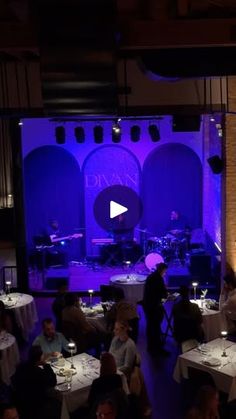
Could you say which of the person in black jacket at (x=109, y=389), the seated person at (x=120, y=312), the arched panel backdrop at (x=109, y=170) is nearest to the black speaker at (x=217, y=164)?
the seated person at (x=120, y=312)

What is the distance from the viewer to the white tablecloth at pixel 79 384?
540cm

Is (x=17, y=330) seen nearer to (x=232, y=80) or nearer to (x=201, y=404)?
(x=201, y=404)

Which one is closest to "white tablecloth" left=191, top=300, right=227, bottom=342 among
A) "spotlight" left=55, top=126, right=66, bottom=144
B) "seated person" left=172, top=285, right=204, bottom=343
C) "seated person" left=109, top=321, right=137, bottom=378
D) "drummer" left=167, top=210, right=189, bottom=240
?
"seated person" left=172, top=285, right=204, bottom=343

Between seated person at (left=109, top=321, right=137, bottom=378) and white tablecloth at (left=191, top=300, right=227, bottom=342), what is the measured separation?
2416mm

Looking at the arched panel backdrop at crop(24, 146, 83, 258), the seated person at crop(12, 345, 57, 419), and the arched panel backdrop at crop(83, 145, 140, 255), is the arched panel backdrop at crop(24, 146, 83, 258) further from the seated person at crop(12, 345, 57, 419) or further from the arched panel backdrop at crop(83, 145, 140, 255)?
the seated person at crop(12, 345, 57, 419)

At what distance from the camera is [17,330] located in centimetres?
869

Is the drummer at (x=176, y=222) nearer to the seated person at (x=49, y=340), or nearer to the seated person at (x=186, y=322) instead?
the seated person at (x=186, y=322)

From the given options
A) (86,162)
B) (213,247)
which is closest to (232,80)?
(213,247)

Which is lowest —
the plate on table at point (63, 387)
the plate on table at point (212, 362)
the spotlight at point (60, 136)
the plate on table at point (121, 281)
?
the plate on table at point (121, 281)

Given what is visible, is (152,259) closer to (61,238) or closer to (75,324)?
(61,238)

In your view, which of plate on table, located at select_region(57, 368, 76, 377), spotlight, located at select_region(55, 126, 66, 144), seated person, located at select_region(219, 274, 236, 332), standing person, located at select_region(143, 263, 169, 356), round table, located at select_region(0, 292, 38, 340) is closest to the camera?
plate on table, located at select_region(57, 368, 76, 377)

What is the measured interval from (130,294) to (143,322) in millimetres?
573

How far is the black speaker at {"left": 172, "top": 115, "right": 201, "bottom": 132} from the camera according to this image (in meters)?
9.70
